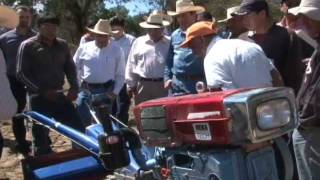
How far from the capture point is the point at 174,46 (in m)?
7.09

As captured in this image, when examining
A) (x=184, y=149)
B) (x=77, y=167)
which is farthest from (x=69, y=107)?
(x=184, y=149)

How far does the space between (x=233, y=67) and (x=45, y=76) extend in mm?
3512

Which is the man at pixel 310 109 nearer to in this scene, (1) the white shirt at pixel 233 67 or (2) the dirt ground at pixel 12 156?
(1) the white shirt at pixel 233 67

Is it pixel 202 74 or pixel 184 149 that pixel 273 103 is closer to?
pixel 184 149

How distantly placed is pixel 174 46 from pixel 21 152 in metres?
2.76

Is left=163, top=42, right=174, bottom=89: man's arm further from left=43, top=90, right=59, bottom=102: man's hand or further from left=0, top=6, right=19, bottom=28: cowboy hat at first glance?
left=0, top=6, right=19, bottom=28: cowboy hat

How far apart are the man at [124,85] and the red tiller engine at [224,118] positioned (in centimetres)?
535

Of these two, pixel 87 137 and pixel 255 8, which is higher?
pixel 255 8

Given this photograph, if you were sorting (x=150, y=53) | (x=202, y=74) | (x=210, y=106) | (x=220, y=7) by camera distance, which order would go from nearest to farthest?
(x=210, y=106), (x=202, y=74), (x=150, y=53), (x=220, y=7)

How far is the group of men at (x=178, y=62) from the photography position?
431 centimetres

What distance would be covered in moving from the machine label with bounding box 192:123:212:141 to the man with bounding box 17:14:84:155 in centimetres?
388

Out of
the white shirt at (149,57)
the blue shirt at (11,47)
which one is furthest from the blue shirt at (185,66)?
the blue shirt at (11,47)

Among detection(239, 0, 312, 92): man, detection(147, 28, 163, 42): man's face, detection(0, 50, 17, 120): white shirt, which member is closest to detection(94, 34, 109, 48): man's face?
detection(147, 28, 163, 42): man's face

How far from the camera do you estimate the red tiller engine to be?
3506 mm
